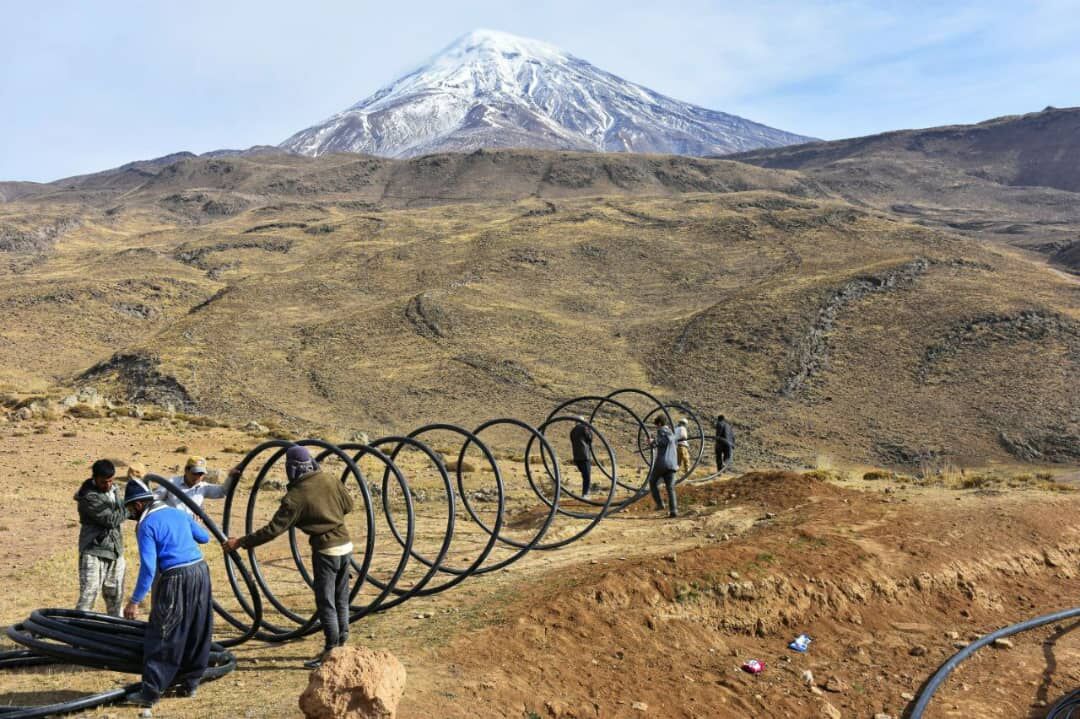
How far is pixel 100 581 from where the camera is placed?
8.10 m

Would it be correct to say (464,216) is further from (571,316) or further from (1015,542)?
(1015,542)

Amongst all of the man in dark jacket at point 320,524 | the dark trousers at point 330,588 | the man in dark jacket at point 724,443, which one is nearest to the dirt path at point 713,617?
the dark trousers at point 330,588

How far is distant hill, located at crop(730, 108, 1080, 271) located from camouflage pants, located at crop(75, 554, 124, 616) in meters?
98.4

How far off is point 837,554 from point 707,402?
26.9 metres

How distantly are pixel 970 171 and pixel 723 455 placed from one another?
14041cm

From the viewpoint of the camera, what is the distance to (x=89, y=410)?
26.8 meters

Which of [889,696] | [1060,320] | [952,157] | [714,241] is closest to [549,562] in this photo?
[889,696]

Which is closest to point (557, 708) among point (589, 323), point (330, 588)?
point (330, 588)

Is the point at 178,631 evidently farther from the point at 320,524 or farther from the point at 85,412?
the point at 85,412

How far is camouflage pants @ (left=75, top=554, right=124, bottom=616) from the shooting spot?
314 inches

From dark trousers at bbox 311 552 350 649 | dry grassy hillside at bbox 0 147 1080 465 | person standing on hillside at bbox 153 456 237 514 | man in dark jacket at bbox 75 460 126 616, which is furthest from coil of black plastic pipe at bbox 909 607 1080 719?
dry grassy hillside at bbox 0 147 1080 465

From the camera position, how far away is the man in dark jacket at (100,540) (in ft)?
25.3

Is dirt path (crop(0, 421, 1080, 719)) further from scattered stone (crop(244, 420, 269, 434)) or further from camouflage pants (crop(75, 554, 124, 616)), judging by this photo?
scattered stone (crop(244, 420, 269, 434))

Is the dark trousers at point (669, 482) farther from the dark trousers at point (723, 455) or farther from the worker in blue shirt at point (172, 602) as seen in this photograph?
the worker in blue shirt at point (172, 602)
